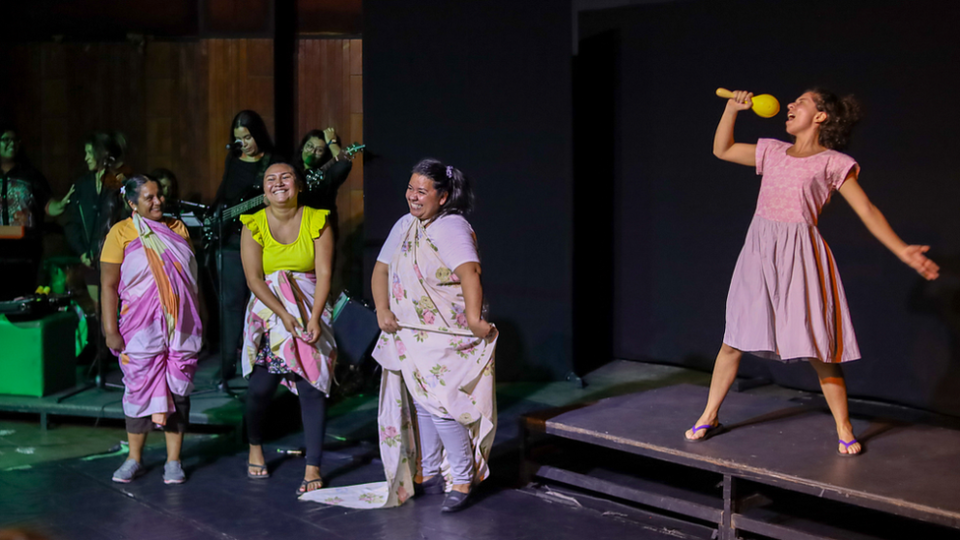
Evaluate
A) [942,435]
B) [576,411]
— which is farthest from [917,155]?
[576,411]

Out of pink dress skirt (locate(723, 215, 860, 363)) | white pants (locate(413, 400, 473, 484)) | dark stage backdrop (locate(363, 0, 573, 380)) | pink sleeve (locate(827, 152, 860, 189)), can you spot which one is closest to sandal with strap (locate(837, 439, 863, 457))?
pink dress skirt (locate(723, 215, 860, 363))

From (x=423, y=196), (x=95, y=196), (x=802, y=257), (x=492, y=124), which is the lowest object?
(x=802, y=257)

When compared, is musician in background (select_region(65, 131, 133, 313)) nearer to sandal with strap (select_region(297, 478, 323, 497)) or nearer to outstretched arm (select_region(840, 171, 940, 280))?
sandal with strap (select_region(297, 478, 323, 497))

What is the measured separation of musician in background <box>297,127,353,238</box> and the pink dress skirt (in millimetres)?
2577

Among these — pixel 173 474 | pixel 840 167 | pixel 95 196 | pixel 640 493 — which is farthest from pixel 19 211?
pixel 840 167

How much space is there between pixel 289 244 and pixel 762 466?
6.62 ft

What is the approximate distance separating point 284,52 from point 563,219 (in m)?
2.25

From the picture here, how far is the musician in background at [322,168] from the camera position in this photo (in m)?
5.19

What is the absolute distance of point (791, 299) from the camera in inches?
130

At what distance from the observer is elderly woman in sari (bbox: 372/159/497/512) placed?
352cm

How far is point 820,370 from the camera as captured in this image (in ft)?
11.1

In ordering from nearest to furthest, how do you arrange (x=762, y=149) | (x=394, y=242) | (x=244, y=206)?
1. (x=762, y=149)
2. (x=394, y=242)
3. (x=244, y=206)

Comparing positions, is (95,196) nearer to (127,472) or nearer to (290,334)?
(127,472)

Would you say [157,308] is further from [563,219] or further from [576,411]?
[563,219]
